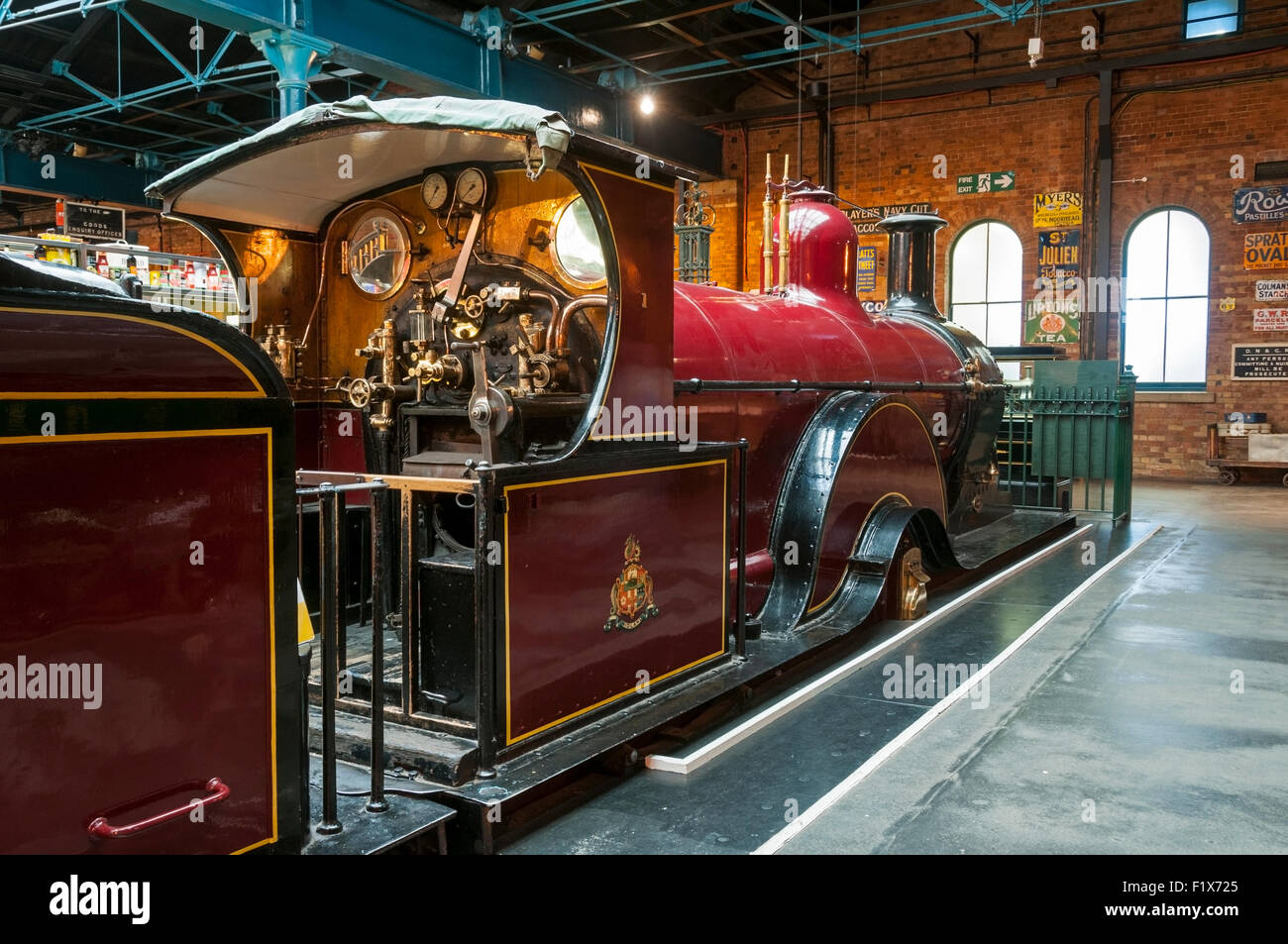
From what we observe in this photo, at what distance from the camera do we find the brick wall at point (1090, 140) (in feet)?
45.2

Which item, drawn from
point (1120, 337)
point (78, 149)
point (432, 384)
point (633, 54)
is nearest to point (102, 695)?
point (432, 384)

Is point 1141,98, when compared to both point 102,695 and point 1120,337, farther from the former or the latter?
point 102,695

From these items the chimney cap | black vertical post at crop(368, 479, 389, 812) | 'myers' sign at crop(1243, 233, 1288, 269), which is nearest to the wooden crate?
'myers' sign at crop(1243, 233, 1288, 269)

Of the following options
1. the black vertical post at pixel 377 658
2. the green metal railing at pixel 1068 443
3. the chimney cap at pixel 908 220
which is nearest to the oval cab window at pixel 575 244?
the black vertical post at pixel 377 658

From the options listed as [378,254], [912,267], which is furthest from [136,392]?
[912,267]

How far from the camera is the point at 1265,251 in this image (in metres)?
13.7

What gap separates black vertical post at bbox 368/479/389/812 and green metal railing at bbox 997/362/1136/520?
7.57 m

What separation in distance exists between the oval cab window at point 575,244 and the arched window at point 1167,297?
1309cm

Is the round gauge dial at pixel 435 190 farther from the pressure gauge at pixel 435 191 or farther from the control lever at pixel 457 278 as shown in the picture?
the control lever at pixel 457 278

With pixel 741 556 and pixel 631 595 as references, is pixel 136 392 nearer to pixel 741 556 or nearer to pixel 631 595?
pixel 631 595

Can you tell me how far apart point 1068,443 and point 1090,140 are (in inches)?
287

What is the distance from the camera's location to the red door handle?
5.97ft

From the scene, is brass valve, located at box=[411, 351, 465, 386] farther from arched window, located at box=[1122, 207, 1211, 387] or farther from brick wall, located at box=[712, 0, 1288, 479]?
arched window, located at box=[1122, 207, 1211, 387]

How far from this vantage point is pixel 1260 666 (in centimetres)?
474
